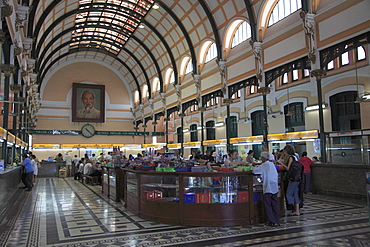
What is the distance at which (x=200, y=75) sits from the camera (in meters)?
19.5

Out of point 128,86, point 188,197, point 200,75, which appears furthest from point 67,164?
point 188,197

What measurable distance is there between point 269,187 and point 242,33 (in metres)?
12.2

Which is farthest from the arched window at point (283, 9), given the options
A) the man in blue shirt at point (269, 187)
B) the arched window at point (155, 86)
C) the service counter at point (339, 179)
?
the arched window at point (155, 86)

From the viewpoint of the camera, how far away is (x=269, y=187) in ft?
18.8

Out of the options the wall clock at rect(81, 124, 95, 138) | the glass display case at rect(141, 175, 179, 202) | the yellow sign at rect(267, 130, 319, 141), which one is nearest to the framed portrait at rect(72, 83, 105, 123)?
the wall clock at rect(81, 124, 95, 138)

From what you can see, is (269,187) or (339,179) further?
(339,179)

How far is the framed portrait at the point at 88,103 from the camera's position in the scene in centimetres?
3134

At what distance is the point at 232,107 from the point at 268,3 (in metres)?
8.46

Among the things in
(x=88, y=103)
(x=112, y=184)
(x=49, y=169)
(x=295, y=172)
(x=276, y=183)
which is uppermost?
(x=88, y=103)

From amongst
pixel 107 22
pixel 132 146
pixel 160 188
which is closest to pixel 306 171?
pixel 160 188

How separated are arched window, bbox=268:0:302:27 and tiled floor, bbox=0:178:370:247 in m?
8.89

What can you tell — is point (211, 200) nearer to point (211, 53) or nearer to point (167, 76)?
point (211, 53)

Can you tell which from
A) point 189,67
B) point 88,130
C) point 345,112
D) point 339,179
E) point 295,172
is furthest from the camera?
point 88,130

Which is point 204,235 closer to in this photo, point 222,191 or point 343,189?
point 222,191
